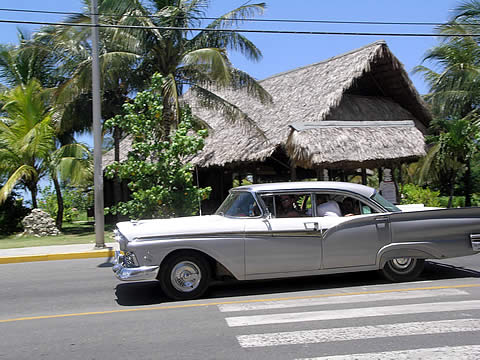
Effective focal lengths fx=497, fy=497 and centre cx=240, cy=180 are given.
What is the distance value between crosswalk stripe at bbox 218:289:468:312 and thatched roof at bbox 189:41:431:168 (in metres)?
9.28

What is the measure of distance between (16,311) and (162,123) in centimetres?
986

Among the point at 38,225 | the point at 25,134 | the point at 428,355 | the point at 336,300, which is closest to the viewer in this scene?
the point at 428,355

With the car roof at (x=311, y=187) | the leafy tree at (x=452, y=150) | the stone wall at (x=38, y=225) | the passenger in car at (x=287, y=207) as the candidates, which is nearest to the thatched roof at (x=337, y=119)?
the leafy tree at (x=452, y=150)

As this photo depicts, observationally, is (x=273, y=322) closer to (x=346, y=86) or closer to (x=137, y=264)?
(x=137, y=264)

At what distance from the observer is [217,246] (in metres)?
6.80

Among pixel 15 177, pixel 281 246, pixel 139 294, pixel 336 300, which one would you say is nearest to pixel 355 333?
pixel 336 300

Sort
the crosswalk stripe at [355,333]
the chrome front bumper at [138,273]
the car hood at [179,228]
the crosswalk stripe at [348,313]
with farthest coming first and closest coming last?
the car hood at [179,228] < the chrome front bumper at [138,273] < the crosswalk stripe at [348,313] < the crosswalk stripe at [355,333]

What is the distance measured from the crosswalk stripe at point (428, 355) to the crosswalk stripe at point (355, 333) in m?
0.45

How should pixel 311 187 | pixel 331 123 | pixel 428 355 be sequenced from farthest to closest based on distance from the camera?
pixel 331 123
pixel 311 187
pixel 428 355

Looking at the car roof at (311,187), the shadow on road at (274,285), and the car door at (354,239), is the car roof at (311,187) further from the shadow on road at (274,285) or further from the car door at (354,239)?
the shadow on road at (274,285)

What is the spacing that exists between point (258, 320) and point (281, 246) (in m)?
1.40

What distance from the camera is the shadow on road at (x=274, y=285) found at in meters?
7.19

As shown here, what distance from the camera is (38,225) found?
18.2m

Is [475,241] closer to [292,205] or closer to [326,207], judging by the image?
[326,207]
